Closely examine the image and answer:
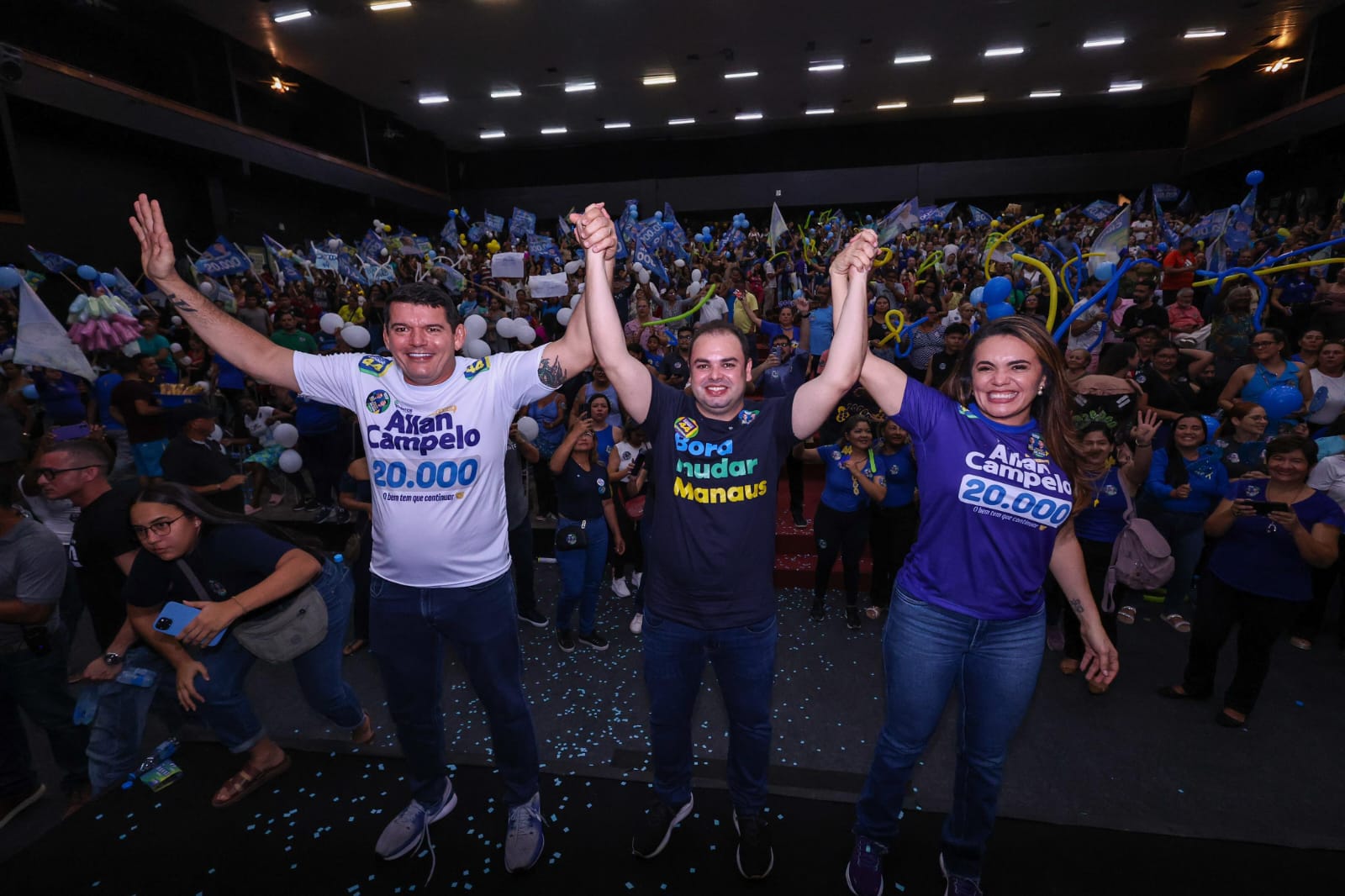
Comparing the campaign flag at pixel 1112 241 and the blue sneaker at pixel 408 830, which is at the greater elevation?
the campaign flag at pixel 1112 241

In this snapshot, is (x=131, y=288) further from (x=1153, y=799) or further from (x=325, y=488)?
(x=1153, y=799)

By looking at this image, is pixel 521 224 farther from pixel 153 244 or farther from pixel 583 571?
pixel 153 244

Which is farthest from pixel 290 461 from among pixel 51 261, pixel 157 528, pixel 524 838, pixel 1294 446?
pixel 1294 446

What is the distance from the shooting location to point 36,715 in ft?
8.83

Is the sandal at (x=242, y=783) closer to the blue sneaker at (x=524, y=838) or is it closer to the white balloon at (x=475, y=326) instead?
the blue sneaker at (x=524, y=838)

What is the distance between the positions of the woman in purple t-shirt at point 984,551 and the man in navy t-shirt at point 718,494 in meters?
0.26

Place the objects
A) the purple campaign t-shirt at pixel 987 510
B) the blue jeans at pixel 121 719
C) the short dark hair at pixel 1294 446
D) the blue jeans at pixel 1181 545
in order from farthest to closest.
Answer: the blue jeans at pixel 1181 545, the short dark hair at pixel 1294 446, the blue jeans at pixel 121 719, the purple campaign t-shirt at pixel 987 510

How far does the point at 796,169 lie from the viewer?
70.7 feet

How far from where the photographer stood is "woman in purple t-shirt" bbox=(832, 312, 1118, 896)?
1.80m

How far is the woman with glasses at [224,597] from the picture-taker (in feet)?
7.26

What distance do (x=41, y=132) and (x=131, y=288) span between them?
438 centimetres

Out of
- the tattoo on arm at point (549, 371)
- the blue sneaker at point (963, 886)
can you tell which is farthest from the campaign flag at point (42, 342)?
the blue sneaker at point (963, 886)

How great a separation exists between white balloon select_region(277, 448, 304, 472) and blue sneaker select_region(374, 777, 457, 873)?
13.7 feet

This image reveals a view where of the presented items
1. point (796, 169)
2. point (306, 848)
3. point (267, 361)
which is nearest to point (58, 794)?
point (306, 848)
